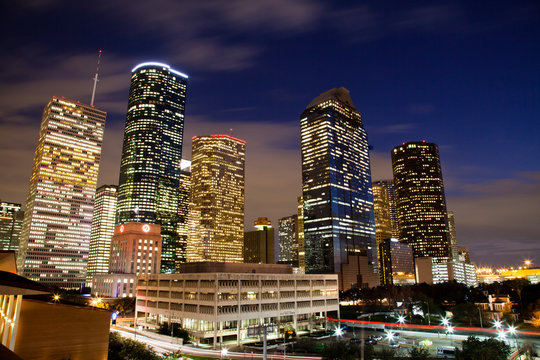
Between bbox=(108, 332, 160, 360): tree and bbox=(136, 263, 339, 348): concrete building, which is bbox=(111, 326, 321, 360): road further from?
bbox=(108, 332, 160, 360): tree

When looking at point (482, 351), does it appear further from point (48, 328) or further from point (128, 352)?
point (48, 328)

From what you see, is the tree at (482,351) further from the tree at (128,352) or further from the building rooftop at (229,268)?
the building rooftop at (229,268)

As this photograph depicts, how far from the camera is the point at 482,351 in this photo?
2179 inches

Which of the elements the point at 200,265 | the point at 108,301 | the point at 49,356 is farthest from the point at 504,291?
the point at 49,356

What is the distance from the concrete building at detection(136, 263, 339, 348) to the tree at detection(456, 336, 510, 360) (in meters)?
38.7

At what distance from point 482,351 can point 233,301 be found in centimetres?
6407

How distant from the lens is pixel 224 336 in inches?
4008

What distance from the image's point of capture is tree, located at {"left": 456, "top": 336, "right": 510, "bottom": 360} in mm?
54969

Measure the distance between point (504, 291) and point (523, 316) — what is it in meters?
71.4

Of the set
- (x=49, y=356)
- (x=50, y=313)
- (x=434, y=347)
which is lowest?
(x=434, y=347)

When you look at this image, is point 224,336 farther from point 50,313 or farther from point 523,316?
point 523,316

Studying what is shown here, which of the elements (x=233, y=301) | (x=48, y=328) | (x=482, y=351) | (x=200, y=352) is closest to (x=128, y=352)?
(x=48, y=328)

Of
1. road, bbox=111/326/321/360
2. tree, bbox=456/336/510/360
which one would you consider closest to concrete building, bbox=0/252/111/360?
road, bbox=111/326/321/360

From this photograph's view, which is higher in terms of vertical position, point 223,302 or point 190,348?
point 223,302
